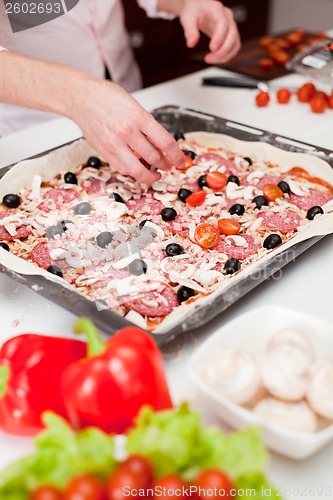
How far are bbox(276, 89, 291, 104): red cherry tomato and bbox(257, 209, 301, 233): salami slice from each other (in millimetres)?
666

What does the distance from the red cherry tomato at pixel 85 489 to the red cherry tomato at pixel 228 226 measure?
2.40ft

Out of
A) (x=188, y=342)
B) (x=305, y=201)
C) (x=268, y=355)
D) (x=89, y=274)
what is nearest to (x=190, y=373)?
(x=268, y=355)

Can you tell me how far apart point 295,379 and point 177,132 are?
3.40 ft

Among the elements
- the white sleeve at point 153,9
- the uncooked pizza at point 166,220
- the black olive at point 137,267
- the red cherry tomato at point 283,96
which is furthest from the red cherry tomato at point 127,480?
the white sleeve at point 153,9

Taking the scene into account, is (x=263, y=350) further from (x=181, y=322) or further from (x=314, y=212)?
(x=314, y=212)

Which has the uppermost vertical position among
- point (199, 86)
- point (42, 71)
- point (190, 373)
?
point (42, 71)

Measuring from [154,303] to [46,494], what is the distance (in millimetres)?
489

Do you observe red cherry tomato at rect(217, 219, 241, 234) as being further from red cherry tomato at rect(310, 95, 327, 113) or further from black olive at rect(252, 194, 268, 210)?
red cherry tomato at rect(310, 95, 327, 113)

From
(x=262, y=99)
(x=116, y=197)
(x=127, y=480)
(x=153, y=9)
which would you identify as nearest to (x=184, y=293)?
(x=116, y=197)

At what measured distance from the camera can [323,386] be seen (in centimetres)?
70

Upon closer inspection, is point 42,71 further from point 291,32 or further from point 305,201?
point 291,32

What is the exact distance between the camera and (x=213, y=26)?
178 centimetres

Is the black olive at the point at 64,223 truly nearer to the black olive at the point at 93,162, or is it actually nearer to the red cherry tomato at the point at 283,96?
the black olive at the point at 93,162

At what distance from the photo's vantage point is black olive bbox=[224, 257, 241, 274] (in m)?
1.09
